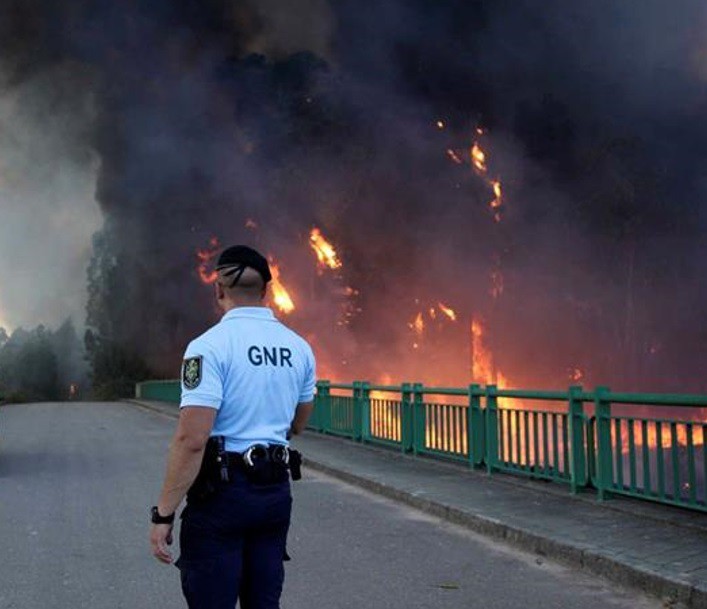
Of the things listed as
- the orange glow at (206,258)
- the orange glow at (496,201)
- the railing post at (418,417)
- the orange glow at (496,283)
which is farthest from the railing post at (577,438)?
the orange glow at (206,258)

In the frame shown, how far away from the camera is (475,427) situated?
9297 millimetres

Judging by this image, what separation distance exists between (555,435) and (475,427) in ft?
4.82

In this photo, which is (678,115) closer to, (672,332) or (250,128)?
(672,332)

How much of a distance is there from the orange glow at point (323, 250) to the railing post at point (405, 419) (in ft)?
103

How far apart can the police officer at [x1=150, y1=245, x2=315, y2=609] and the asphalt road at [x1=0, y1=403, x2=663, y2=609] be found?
89.9 inches

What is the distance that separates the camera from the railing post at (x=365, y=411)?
1291 centimetres

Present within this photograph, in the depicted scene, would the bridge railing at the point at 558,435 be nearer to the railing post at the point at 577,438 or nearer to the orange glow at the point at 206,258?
the railing post at the point at 577,438

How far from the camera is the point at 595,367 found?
114ft

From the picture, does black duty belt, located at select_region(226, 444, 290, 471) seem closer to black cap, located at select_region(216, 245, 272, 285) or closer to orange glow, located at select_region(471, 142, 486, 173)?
black cap, located at select_region(216, 245, 272, 285)

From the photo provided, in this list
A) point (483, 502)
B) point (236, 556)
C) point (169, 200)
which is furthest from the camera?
point (169, 200)

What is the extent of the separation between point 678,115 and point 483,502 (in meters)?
33.7

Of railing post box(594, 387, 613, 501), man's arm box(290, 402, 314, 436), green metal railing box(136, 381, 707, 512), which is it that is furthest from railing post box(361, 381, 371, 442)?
man's arm box(290, 402, 314, 436)

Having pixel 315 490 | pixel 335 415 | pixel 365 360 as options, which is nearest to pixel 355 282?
pixel 365 360

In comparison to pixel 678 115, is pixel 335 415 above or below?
below
